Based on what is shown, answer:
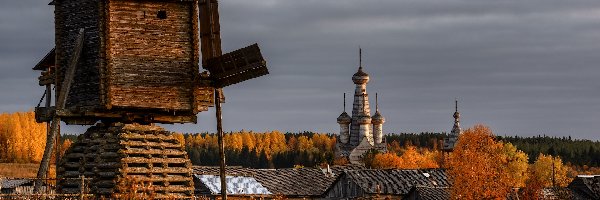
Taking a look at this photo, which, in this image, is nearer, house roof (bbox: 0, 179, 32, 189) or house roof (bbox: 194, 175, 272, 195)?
house roof (bbox: 194, 175, 272, 195)

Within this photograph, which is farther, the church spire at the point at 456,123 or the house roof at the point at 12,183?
the church spire at the point at 456,123

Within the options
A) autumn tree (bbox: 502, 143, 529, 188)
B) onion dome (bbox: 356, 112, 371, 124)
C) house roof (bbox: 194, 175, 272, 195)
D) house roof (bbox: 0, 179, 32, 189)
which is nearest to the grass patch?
onion dome (bbox: 356, 112, 371, 124)

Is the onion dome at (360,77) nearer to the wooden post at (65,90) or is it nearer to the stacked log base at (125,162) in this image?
the stacked log base at (125,162)

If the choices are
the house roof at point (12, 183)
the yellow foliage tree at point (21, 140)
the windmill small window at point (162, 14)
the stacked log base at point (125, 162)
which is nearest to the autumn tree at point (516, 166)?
the house roof at point (12, 183)

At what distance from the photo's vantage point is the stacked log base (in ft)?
128

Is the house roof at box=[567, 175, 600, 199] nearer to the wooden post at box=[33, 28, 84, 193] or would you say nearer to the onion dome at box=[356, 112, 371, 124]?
the wooden post at box=[33, 28, 84, 193]

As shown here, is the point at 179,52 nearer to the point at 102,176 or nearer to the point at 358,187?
the point at 102,176

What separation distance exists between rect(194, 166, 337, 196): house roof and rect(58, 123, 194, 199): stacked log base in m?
33.3

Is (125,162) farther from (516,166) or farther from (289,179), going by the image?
(516,166)

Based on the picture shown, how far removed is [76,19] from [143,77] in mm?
3353

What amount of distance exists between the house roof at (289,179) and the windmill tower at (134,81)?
33839 mm

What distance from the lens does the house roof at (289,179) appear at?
78.0 metres

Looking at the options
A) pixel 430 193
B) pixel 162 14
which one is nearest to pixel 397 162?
pixel 430 193

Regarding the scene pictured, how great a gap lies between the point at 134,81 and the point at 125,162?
2672mm
